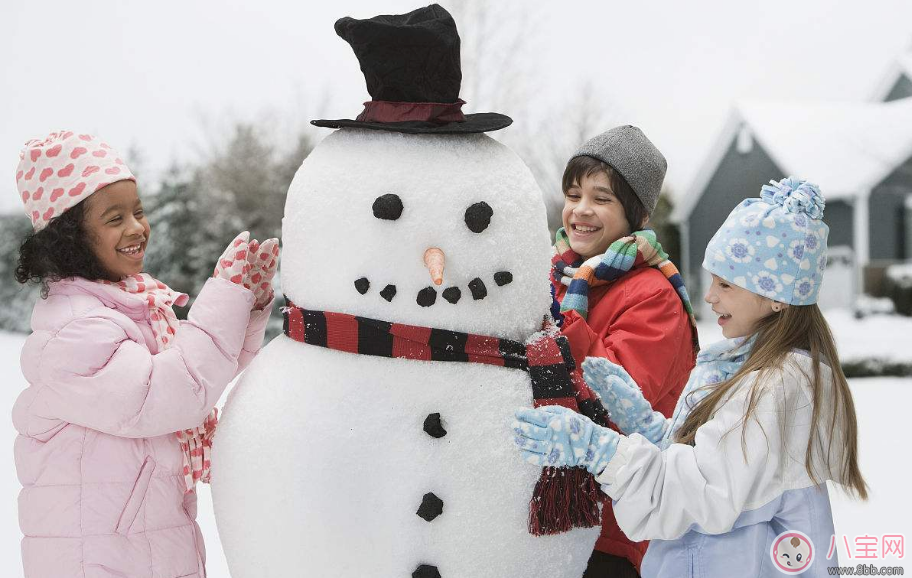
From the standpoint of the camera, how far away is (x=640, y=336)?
2.14 metres

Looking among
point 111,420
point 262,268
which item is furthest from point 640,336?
point 111,420

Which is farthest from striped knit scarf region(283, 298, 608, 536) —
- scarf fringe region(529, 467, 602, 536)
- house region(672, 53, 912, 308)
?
house region(672, 53, 912, 308)

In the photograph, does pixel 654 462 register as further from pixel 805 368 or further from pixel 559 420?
pixel 805 368

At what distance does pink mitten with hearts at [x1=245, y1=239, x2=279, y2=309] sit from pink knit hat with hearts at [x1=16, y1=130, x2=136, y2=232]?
38cm

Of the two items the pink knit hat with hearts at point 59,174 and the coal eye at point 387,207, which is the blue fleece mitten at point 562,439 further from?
the pink knit hat with hearts at point 59,174

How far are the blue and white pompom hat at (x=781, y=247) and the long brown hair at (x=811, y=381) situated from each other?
0.06m

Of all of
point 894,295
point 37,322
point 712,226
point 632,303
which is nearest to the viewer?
point 37,322

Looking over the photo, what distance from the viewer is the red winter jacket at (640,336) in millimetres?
2129

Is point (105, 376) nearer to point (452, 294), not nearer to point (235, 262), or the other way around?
point (235, 262)

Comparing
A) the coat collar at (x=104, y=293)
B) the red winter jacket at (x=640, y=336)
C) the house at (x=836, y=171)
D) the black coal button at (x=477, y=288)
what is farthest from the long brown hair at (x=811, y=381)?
the house at (x=836, y=171)

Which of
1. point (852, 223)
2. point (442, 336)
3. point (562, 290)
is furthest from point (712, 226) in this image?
point (442, 336)

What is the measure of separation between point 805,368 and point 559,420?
0.57m

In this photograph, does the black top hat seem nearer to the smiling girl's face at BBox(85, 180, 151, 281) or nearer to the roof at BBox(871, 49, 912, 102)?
the smiling girl's face at BBox(85, 180, 151, 281)

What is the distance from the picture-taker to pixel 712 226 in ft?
43.9
